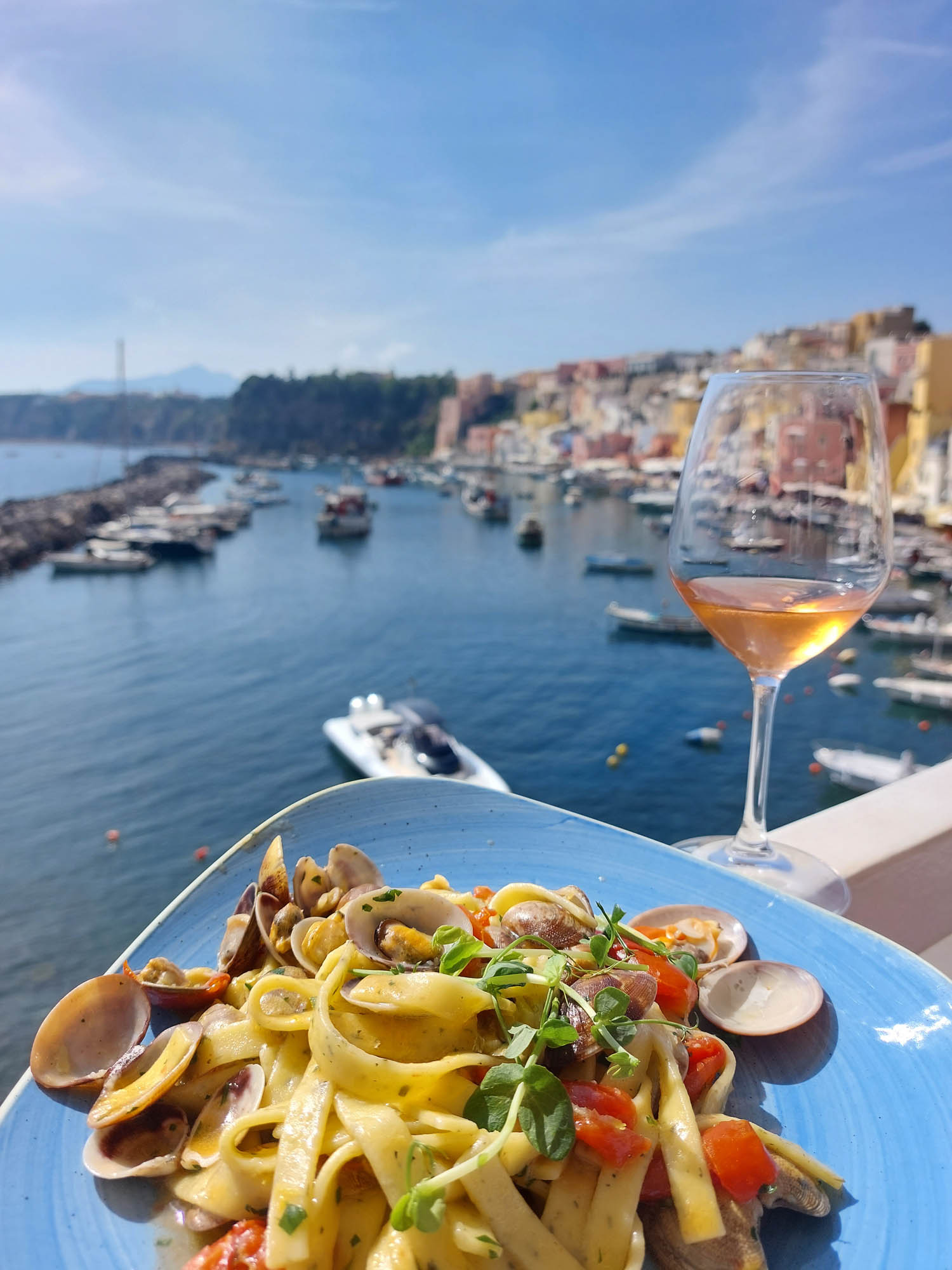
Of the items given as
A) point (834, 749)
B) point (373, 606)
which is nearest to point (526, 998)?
point (834, 749)

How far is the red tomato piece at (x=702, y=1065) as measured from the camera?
4.19ft

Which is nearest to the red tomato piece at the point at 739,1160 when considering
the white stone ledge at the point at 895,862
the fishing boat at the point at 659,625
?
the white stone ledge at the point at 895,862

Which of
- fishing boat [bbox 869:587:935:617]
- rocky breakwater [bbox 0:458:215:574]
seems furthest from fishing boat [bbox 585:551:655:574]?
rocky breakwater [bbox 0:458:215:574]

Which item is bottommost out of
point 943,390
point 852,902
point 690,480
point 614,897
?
point 852,902

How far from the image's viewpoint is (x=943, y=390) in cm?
5009

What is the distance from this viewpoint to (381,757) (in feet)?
82.9

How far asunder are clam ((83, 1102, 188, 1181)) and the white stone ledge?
1.39 m

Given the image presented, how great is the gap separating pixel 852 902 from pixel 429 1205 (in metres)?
1.33

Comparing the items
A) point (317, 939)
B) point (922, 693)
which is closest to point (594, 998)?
point (317, 939)

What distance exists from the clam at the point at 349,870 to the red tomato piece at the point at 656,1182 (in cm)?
66

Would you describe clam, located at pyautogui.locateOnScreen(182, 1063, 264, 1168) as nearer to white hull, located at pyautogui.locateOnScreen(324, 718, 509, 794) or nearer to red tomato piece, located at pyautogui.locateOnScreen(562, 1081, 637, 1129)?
red tomato piece, located at pyautogui.locateOnScreen(562, 1081, 637, 1129)

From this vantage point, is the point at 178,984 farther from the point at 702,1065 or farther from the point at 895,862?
the point at 895,862

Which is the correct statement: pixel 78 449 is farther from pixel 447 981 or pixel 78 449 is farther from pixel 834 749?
pixel 447 981

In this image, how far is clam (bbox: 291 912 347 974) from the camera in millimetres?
1462
